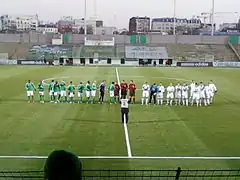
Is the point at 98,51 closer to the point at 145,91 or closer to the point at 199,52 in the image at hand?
the point at 199,52

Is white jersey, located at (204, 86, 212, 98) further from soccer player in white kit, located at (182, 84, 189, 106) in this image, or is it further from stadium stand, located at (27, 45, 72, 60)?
stadium stand, located at (27, 45, 72, 60)

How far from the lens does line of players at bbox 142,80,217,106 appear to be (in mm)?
27062

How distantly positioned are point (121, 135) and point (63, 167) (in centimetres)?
1516

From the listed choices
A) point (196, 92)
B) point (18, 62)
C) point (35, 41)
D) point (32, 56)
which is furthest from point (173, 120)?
point (35, 41)

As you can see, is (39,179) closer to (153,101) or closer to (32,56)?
(153,101)

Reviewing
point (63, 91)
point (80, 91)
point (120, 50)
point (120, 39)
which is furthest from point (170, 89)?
point (120, 39)

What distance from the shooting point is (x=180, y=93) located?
27.6 metres

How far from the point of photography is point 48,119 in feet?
70.0

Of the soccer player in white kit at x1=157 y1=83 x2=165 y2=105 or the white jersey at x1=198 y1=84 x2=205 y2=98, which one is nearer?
the soccer player in white kit at x1=157 y1=83 x2=165 y2=105

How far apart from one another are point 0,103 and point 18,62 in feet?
165

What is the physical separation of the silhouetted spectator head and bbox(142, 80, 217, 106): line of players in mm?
24278

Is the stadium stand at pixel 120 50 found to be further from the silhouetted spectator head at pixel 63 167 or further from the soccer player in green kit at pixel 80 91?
the silhouetted spectator head at pixel 63 167

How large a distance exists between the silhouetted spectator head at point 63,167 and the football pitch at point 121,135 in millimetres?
10190

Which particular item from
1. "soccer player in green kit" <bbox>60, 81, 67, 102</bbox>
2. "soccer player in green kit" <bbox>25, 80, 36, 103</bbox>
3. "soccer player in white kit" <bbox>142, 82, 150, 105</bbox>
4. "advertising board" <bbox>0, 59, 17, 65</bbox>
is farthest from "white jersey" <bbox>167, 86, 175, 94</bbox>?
→ "advertising board" <bbox>0, 59, 17, 65</bbox>
